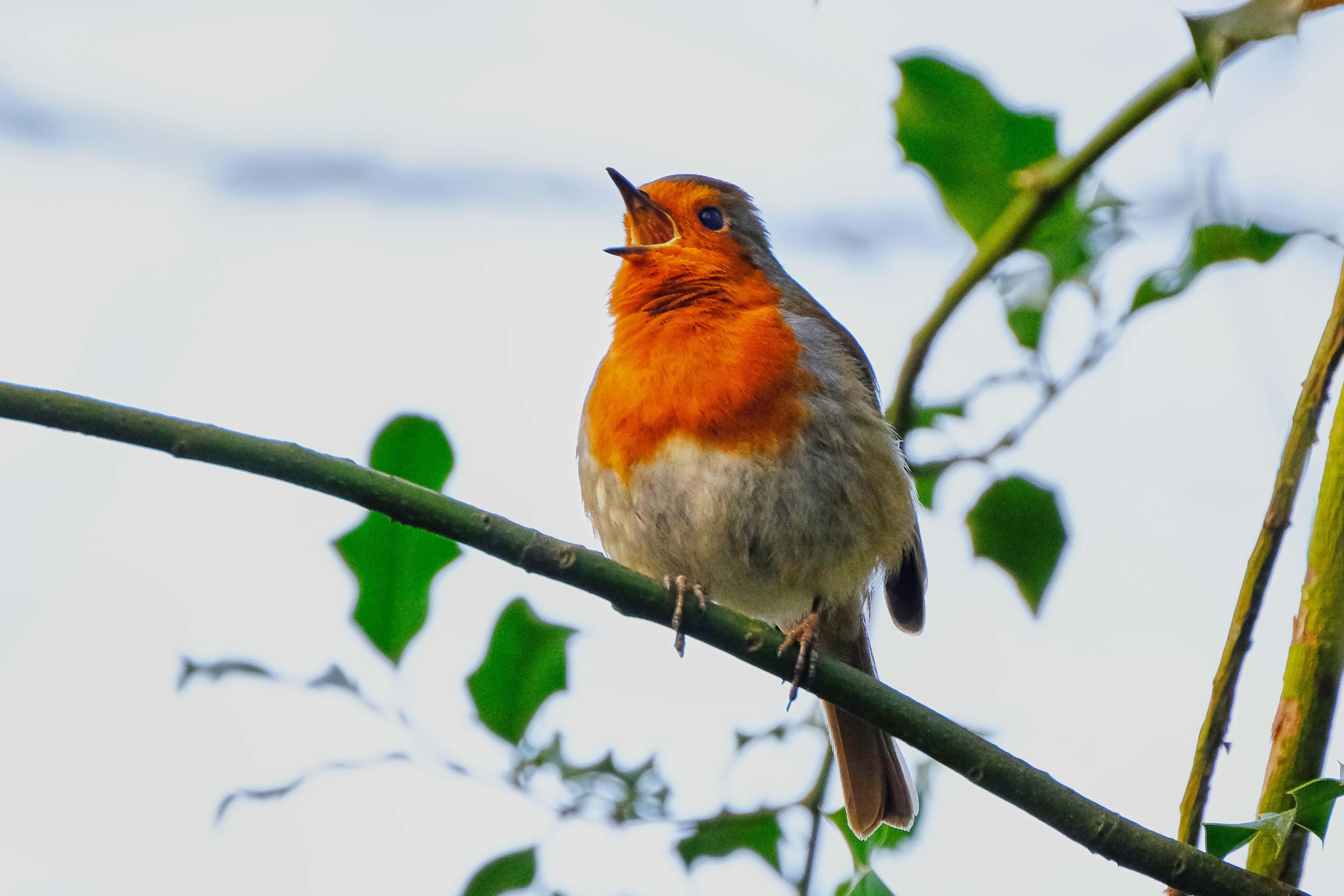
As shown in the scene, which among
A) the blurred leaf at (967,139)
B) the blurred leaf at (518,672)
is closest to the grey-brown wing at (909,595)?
the blurred leaf at (967,139)

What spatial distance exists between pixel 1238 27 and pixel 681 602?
4.16 ft

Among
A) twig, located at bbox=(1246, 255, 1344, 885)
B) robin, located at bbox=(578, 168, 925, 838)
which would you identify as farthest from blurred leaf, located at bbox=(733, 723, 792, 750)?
twig, located at bbox=(1246, 255, 1344, 885)

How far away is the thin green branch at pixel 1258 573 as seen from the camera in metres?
2.41

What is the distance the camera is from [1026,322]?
11.3 feet

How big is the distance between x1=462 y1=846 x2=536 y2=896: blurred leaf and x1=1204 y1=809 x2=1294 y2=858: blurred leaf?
1.40 m

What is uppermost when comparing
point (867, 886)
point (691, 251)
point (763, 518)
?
point (691, 251)

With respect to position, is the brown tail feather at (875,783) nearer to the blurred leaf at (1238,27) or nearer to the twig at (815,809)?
the twig at (815,809)

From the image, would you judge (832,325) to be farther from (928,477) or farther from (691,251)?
(928,477)

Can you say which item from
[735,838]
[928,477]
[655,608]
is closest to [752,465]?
[928,477]

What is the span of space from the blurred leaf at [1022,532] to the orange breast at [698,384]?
0.78 meters

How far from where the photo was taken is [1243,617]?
95.7 inches

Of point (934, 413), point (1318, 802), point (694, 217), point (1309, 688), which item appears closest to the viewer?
point (1318, 802)

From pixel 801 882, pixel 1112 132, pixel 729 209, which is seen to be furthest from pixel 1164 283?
pixel 729 209

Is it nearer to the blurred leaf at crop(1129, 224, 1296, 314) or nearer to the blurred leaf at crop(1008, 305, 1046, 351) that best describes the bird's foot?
the blurred leaf at crop(1008, 305, 1046, 351)
